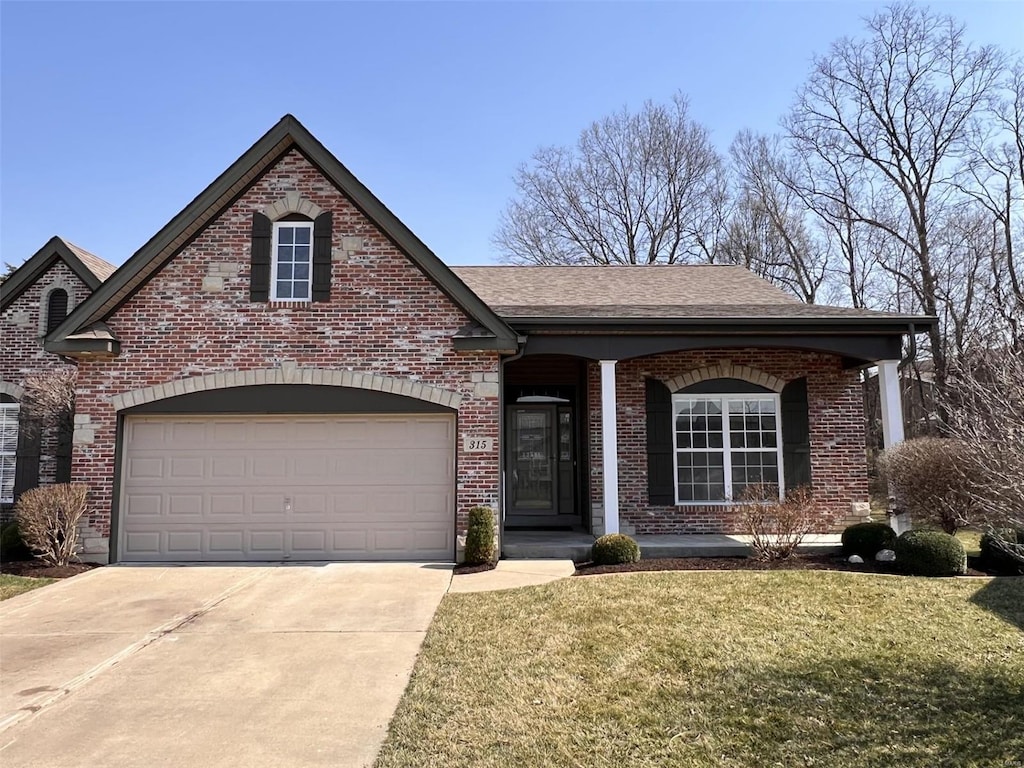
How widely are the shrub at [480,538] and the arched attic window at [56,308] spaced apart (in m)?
9.46

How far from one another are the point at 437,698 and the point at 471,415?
17.0 feet

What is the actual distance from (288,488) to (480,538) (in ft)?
9.56

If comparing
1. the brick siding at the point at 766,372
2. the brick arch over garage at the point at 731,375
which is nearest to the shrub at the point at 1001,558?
the brick siding at the point at 766,372

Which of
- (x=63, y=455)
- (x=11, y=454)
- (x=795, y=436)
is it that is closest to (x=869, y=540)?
(x=795, y=436)

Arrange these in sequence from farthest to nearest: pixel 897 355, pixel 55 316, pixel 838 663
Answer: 1. pixel 55 316
2. pixel 897 355
3. pixel 838 663

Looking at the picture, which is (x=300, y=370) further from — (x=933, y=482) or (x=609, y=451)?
(x=933, y=482)

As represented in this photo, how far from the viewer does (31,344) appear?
12578mm

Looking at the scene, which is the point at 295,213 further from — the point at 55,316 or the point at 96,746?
the point at 96,746

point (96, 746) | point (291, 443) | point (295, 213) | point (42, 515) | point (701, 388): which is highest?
point (295, 213)

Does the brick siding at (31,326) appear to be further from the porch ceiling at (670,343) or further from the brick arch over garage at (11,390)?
the porch ceiling at (670,343)

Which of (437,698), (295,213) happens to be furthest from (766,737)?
(295,213)

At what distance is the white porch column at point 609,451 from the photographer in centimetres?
959

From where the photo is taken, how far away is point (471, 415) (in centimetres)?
945

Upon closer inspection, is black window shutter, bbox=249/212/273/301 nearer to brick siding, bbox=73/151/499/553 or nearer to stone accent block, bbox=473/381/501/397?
brick siding, bbox=73/151/499/553
